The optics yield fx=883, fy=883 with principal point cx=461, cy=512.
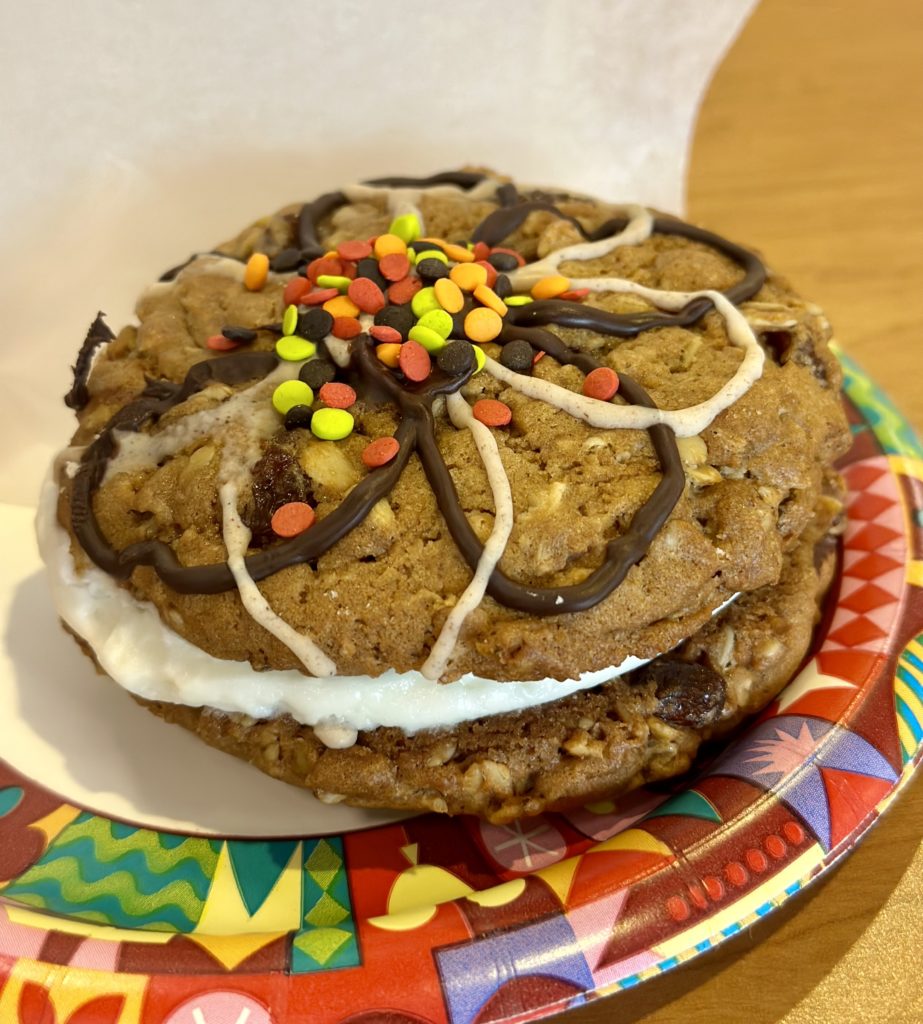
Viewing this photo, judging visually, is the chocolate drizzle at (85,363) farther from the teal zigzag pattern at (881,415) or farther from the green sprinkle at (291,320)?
the teal zigzag pattern at (881,415)

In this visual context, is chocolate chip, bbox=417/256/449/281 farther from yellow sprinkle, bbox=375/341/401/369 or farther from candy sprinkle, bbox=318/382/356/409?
candy sprinkle, bbox=318/382/356/409

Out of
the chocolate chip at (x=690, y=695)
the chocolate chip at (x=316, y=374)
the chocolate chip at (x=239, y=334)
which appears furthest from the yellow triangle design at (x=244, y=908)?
the chocolate chip at (x=239, y=334)

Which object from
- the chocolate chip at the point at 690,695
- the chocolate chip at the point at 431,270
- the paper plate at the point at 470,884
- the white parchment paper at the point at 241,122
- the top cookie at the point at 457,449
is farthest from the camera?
the white parchment paper at the point at 241,122

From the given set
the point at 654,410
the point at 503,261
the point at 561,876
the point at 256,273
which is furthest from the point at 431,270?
the point at 561,876

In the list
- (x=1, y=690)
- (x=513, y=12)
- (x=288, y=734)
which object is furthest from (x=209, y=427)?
(x=513, y=12)

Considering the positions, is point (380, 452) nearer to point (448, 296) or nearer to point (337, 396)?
point (337, 396)

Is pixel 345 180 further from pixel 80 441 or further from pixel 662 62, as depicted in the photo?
pixel 80 441
